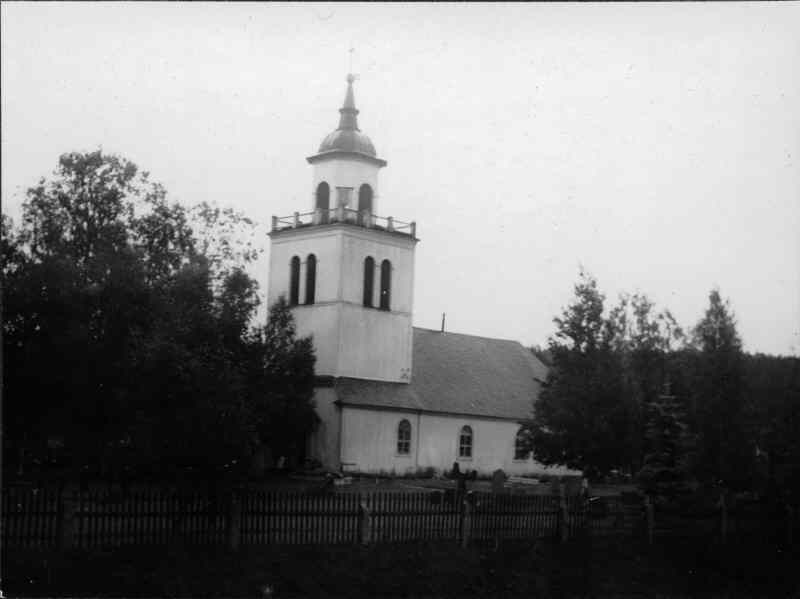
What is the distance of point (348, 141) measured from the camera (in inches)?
2053

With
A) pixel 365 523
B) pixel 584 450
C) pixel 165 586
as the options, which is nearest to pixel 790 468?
pixel 584 450

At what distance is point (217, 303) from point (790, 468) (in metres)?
18.9

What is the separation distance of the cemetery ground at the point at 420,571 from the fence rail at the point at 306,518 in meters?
0.35

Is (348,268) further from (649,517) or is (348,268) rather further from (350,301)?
(649,517)

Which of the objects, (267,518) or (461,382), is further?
(461,382)

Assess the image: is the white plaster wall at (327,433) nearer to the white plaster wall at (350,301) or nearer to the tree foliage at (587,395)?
the white plaster wall at (350,301)

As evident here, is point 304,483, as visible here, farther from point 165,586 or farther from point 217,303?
point 165,586

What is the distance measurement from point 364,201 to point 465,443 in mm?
12914

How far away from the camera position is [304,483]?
4453 centimetres

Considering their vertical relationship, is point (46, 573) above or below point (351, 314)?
below

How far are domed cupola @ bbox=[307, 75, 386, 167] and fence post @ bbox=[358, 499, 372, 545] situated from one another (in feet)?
103

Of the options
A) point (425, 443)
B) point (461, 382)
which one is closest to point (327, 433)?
point (425, 443)

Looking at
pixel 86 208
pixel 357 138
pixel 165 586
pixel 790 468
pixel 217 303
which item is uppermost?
pixel 357 138

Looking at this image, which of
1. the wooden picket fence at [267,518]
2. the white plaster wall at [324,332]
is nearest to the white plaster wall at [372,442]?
the white plaster wall at [324,332]
